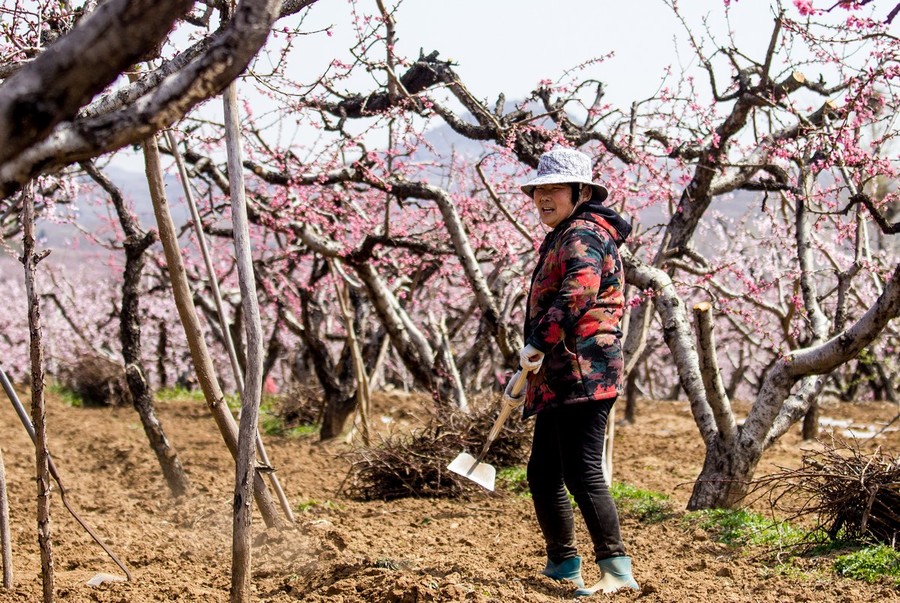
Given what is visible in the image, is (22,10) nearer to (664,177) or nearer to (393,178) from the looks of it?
(393,178)

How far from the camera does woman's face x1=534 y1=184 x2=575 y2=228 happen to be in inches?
149

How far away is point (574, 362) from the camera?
139 inches

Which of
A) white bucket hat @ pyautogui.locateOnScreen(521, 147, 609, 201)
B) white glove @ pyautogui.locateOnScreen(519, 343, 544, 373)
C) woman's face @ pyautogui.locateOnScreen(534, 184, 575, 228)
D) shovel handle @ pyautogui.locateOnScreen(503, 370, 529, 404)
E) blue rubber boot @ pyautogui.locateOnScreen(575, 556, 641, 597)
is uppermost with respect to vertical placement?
white bucket hat @ pyautogui.locateOnScreen(521, 147, 609, 201)

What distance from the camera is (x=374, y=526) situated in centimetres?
497

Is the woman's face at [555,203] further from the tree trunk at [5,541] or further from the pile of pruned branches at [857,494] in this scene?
the tree trunk at [5,541]

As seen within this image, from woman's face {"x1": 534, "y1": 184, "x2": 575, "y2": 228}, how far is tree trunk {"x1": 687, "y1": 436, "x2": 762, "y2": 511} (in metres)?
2.08

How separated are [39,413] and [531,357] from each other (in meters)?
1.82

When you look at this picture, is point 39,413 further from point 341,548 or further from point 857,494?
point 857,494

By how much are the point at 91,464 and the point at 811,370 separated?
6.13m

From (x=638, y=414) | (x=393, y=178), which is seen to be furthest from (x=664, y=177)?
(x=638, y=414)

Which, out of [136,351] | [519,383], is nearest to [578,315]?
[519,383]

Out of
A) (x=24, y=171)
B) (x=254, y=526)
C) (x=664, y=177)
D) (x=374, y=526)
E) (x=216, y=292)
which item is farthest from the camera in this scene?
(x=664, y=177)

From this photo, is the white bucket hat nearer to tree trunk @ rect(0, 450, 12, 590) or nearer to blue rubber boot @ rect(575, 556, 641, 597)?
blue rubber boot @ rect(575, 556, 641, 597)

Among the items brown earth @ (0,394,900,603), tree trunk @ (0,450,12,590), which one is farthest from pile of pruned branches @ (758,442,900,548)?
tree trunk @ (0,450,12,590)
